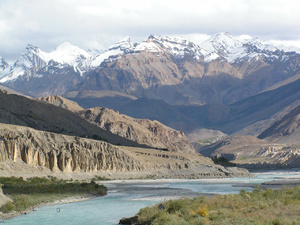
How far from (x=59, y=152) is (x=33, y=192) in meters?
48.3

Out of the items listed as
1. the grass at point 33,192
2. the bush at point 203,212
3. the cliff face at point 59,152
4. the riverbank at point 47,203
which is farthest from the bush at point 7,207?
the cliff face at point 59,152

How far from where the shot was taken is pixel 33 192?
83.9 meters

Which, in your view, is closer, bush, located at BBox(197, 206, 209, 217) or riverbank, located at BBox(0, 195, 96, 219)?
bush, located at BBox(197, 206, 209, 217)

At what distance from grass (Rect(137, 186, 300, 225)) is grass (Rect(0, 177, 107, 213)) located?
60.6 feet

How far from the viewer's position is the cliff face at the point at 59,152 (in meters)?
116

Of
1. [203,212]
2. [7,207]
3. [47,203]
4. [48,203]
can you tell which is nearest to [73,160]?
A: [48,203]

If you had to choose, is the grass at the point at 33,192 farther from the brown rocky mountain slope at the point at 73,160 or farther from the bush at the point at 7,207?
the brown rocky mountain slope at the point at 73,160

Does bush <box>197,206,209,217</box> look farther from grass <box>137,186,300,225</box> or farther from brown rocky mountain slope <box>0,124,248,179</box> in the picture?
brown rocky mountain slope <box>0,124,248,179</box>

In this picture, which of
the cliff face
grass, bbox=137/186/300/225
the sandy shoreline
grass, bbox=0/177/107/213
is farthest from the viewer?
the cliff face

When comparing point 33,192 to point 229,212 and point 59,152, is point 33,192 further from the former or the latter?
point 59,152

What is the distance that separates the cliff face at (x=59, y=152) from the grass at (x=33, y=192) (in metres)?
10.3

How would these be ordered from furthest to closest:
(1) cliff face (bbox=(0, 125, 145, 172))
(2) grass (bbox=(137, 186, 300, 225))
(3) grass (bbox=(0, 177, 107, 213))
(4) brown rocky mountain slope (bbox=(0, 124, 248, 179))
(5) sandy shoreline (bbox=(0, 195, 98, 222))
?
(1) cliff face (bbox=(0, 125, 145, 172))
(4) brown rocky mountain slope (bbox=(0, 124, 248, 179))
(3) grass (bbox=(0, 177, 107, 213))
(5) sandy shoreline (bbox=(0, 195, 98, 222))
(2) grass (bbox=(137, 186, 300, 225))

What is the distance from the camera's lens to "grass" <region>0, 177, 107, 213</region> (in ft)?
226

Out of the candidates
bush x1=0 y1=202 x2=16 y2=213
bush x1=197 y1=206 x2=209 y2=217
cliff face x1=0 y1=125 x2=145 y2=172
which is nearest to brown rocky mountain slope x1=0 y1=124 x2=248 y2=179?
cliff face x1=0 y1=125 x2=145 y2=172
